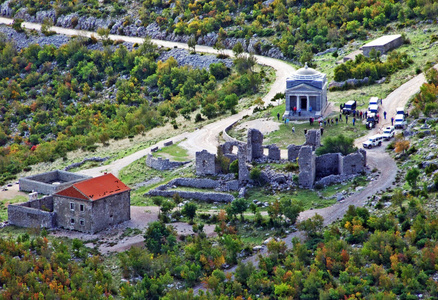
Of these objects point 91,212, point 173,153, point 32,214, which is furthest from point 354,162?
point 32,214

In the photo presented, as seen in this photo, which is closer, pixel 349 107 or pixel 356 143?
pixel 356 143

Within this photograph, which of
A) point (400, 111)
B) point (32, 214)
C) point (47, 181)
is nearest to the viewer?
point (32, 214)

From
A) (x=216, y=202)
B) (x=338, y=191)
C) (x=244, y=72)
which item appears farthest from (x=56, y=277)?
(x=244, y=72)

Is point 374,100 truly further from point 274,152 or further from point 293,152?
point 274,152

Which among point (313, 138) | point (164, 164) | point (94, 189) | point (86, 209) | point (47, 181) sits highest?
point (313, 138)

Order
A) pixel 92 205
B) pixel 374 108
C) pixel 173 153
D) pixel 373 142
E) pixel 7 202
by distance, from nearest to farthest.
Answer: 1. pixel 92 205
2. pixel 373 142
3. pixel 7 202
4. pixel 173 153
5. pixel 374 108

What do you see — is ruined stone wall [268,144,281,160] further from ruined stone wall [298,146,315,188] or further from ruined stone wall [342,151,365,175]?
ruined stone wall [342,151,365,175]
